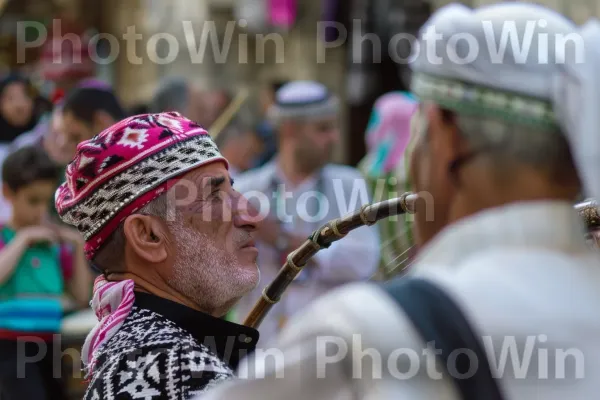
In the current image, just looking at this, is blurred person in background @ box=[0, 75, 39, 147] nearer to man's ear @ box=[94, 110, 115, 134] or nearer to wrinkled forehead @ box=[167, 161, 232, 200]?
man's ear @ box=[94, 110, 115, 134]

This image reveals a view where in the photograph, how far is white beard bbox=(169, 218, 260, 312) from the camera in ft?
8.88

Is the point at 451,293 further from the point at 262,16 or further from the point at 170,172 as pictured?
the point at 262,16

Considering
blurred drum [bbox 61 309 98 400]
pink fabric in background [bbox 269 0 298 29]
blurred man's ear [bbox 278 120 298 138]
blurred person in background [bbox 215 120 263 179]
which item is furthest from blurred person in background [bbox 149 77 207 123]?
pink fabric in background [bbox 269 0 298 29]

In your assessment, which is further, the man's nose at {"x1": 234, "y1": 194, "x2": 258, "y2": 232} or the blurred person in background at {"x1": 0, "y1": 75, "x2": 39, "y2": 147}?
the blurred person in background at {"x1": 0, "y1": 75, "x2": 39, "y2": 147}

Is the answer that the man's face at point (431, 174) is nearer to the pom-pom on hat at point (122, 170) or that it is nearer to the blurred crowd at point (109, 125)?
the pom-pom on hat at point (122, 170)

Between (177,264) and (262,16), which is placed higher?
(177,264)

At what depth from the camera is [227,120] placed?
714 centimetres

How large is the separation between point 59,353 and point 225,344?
11.0 ft

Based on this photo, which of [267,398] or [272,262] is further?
[272,262]

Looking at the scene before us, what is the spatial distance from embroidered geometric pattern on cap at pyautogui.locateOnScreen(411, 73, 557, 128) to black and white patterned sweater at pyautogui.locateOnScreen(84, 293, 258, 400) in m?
0.91

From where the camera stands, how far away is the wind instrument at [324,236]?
8.84ft

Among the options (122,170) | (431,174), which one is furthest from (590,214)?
(122,170)

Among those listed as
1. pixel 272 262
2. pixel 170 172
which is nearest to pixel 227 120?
pixel 272 262

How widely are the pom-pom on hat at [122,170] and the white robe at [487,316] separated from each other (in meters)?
1.08
